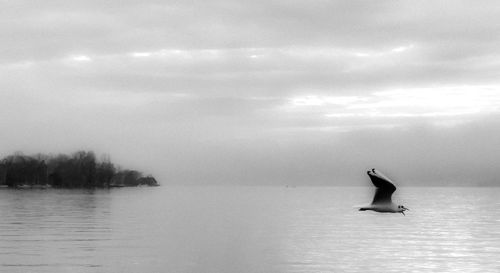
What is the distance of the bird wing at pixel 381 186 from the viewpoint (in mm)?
32466

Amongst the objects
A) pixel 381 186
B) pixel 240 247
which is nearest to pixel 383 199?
pixel 381 186

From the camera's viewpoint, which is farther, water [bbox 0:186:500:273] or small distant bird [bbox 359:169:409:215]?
water [bbox 0:186:500:273]

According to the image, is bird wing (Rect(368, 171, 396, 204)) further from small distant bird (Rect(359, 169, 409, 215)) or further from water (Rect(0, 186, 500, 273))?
water (Rect(0, 186, 500, 273))

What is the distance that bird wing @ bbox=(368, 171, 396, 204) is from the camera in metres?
32.5

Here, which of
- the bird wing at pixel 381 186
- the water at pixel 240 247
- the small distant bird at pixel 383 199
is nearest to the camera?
the bird wing at pixel 381 186

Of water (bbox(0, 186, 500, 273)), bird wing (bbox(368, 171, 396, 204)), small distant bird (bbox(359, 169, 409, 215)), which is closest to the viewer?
bird wing (bbox(368, 171, 396, 204))

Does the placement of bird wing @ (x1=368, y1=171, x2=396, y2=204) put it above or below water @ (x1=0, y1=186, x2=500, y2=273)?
above

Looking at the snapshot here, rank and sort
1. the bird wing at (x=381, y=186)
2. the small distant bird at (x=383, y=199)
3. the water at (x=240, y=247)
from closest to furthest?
the bird wing at (x=381, y=186)
the small distant bird at (x=383, y=199)
the water at (x=240, y=247)

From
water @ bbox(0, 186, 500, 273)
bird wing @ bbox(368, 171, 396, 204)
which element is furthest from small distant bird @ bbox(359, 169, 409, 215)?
water @ bbox(0, 186, 500, 273)

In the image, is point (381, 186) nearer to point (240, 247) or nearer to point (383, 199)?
point (383, 199)

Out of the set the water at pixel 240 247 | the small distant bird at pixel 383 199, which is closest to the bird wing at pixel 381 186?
the small distant bird at pixel 383 199

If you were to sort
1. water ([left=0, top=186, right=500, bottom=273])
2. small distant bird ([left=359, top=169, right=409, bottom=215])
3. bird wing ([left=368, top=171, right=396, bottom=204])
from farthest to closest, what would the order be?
water ([left=0, top=186, right=500, bottom=273])
small distant bird ([left=359, top=169, right=409, bottom=215])
bird wing ([left=368, top=171, right=396, bottom=204])

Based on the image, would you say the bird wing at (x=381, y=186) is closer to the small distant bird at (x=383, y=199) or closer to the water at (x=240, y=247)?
the small distant bird at (x=383, y=199)

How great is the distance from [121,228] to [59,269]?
28286 millimetres
